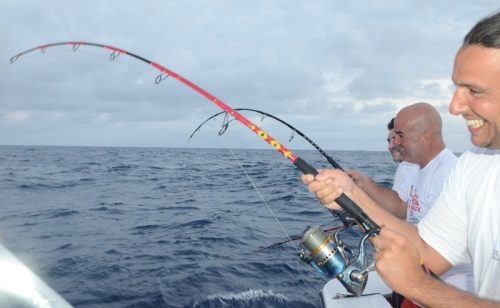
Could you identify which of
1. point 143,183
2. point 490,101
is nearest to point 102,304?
point 490,101

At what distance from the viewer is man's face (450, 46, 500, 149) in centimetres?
156

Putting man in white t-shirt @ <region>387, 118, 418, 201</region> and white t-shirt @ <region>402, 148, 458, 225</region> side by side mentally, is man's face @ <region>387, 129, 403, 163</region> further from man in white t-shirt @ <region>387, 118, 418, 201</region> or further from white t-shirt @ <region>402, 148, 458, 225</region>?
white t-shirt @ <region>402, 148, 458, 225</region>

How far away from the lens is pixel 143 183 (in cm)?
1656

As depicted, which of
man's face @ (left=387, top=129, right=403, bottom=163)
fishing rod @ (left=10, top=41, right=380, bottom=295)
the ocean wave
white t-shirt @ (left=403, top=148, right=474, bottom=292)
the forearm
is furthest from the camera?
the ocean wave

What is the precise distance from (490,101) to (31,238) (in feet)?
25.9

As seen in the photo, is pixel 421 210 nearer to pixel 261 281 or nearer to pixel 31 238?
pixel 261 281

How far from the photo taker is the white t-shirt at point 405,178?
424 cm

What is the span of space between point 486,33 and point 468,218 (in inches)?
33.8

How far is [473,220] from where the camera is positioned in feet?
6.01

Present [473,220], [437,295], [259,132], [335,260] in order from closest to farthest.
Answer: [437,295], [473,220], [335,260], [259,132]

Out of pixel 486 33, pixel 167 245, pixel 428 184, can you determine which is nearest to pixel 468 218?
pixel 486 33

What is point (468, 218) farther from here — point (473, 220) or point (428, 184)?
point (428, 184)

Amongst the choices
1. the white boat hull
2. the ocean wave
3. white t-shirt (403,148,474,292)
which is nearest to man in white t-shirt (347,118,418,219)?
white t-shirt (403,148,474,292)

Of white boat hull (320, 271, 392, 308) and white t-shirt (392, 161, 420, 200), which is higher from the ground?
white t-shirt (392, 161, 420, 200)
